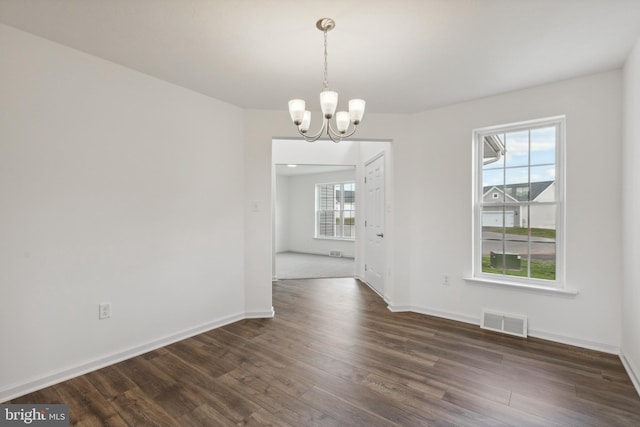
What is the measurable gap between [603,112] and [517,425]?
2.68 metres

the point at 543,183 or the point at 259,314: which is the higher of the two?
the point at 543,183

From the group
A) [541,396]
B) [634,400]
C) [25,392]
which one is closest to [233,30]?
[25,392]

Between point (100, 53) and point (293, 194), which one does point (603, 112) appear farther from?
Result: point (293, 194)

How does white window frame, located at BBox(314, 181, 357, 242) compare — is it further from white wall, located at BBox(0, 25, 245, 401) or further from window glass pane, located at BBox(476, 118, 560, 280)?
white wall, located at BBox(0, 25, 245, 401)

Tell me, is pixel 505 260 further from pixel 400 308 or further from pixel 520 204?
pixel 400 308

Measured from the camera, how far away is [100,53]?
230 cm

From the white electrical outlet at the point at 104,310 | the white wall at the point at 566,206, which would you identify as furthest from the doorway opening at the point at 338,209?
the white electrical outlet at the point at 104,310

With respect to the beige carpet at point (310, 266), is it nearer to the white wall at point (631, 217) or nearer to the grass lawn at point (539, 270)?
the grass lawn at point (539, 270)

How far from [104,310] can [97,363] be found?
41cm

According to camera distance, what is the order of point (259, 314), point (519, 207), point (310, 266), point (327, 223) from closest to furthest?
point (519, 207) → point (259, 314) → point (310, 266) → point (327, 223)

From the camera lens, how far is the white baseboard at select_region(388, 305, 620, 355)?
2621 millimetres

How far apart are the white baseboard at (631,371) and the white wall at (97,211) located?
358 cm

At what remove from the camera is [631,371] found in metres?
2.22

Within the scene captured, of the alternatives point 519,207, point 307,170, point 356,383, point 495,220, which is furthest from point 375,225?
point 307,170
